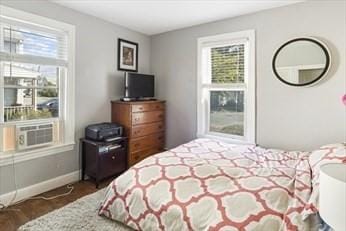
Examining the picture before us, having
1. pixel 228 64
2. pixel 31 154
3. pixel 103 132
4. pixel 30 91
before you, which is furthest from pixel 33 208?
pixel 228 64

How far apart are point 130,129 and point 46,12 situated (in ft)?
6.02

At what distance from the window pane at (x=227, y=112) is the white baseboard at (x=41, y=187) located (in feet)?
7.18

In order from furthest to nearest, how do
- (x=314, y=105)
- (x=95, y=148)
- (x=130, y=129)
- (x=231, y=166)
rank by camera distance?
(x=130, y=129) → (x=95, y=148) → (x=314, y=105) → (x=231, y=166)

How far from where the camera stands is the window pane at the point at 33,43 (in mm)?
2574

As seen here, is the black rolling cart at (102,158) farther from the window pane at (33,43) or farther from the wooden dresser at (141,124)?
the window pane at (33,43)

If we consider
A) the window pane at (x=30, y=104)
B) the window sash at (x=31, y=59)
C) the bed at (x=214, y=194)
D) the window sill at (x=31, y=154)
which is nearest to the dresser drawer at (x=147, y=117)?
the window sill at (x=31, y=154)

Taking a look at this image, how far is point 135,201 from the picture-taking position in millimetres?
1897

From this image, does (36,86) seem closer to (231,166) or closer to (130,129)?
(130,129)

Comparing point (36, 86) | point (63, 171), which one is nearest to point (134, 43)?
point (36, 86)

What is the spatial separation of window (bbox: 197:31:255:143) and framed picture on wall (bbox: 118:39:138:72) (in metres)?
1.13

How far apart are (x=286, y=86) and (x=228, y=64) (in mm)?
915

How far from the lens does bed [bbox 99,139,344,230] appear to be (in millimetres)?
1432

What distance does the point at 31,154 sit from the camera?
2.77 m

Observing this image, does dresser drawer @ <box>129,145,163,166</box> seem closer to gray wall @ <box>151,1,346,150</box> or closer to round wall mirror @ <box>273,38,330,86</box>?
gray wall @ <box>151,1,346,150</box>
